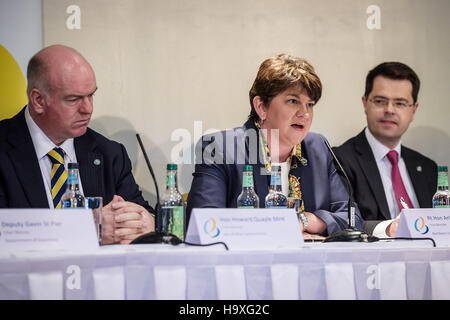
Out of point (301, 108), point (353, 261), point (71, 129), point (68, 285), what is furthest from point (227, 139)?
point (68, 285)

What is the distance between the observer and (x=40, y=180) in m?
2.10

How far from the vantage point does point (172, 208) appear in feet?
5.66

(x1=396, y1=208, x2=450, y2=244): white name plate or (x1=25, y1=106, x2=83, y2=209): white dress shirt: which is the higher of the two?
(x1=25, y1=106, x2=83, y2=209): white dress shirt

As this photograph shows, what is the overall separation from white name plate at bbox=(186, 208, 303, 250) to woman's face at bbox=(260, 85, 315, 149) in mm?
945

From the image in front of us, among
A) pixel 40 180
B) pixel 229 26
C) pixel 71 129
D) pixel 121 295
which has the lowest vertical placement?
pixel 121 295

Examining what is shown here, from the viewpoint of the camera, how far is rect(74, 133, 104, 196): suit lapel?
7.26 feet

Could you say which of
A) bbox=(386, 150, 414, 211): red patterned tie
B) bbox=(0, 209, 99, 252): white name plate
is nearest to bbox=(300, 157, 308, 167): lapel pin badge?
bbox=(386, 150, 414, 211): red patterned tie

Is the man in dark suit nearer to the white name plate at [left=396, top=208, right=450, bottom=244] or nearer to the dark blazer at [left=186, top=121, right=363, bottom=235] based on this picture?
the dark blazer at [left=186, top=121, right=363, bottom=235]

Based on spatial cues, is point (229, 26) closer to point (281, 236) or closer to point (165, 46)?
point (165, 46)

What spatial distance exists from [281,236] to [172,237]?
30 centimetres

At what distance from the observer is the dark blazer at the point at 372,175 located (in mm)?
2674

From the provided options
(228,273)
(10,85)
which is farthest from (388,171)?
(10,85)

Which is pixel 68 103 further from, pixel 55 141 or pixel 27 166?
pixel 27 166

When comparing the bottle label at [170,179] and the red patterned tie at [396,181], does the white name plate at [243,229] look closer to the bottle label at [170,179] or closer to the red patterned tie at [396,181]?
the bottle label at [170,179]
